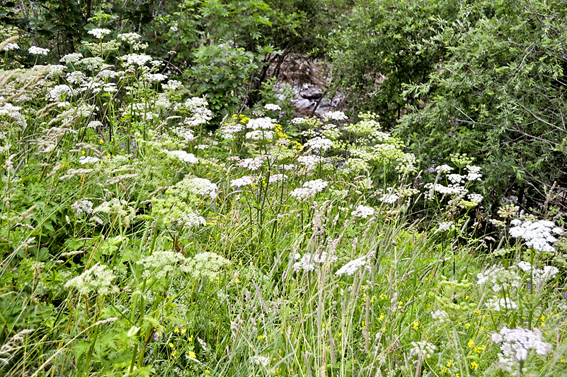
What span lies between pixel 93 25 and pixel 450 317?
5595mm

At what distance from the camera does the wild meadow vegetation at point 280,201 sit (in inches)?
66.4

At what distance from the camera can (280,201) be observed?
343 centimetres

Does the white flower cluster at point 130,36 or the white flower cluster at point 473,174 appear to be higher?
the white flower cluster at point 130,36

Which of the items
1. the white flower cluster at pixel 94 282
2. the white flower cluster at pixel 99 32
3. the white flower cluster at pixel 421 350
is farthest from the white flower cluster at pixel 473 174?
the white flower cluster at pixel 99 32

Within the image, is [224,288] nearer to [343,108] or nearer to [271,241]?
[271,241]

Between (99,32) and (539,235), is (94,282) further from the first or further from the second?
(99,32)

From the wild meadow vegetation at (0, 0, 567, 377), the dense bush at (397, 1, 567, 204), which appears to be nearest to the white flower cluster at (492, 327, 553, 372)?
the wild meadow vegetation at (0, 0, 567, 377)

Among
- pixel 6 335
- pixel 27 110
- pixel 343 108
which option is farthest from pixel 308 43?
pixel 6 335

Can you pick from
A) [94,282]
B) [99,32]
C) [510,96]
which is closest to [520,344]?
[94,282]

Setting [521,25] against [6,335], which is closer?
[6,335]

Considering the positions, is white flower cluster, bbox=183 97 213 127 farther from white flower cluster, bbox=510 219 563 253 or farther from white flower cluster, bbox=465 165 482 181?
white flower cluster, bbox=510 219 563 253

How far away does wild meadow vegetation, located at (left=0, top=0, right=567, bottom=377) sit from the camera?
1.69 m

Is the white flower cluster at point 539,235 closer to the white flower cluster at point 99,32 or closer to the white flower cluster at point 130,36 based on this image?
the white flower cluster at point 130,36

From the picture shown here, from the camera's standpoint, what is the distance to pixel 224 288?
236cm
